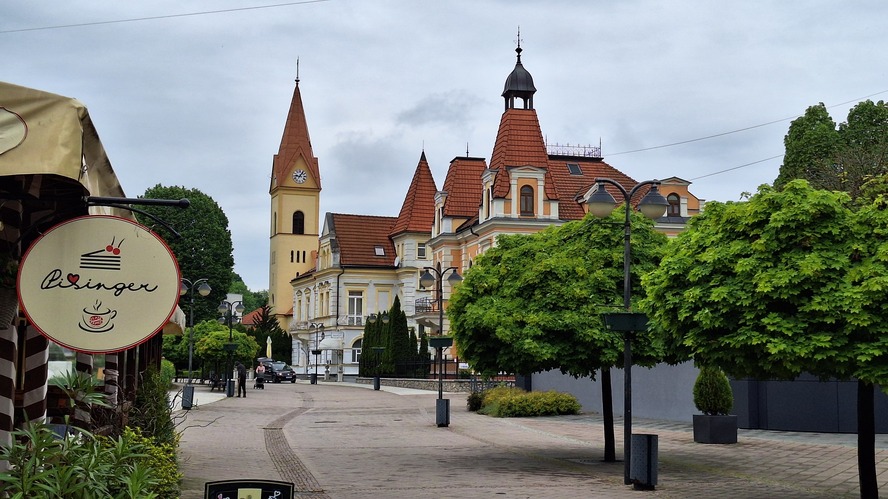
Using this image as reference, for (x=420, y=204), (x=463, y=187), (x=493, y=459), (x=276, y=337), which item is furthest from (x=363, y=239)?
(x=493, y=459)

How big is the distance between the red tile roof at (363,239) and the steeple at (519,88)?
28482 millimetres

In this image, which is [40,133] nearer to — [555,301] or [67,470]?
[67,470]

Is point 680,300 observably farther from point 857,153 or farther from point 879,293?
point 857,153

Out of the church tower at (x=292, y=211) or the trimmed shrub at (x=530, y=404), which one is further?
the church tower at (x=292, y=211)

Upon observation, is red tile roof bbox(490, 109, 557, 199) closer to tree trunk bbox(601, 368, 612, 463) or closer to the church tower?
tree trunk bbox(601, 368, 612, 463)

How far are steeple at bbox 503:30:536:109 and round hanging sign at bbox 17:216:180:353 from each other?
2012 inches

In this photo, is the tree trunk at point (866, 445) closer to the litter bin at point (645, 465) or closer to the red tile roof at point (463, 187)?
the litter bin at point (645, 465)

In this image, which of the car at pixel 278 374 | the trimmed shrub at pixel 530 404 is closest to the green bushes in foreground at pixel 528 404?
the trimmed shrub at pixel 530 404

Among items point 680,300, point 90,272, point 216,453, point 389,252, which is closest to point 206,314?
point 389,252

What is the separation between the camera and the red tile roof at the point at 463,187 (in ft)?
203

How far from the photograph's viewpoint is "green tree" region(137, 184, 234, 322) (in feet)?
233

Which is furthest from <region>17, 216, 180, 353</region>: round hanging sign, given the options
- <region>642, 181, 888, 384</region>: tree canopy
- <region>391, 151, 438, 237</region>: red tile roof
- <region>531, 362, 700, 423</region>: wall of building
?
<region>391, 151, 438, 237</region>: red tile roof

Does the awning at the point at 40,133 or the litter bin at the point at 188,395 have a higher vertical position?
the awning at the point at 40,133

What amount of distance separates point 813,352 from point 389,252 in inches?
2882
